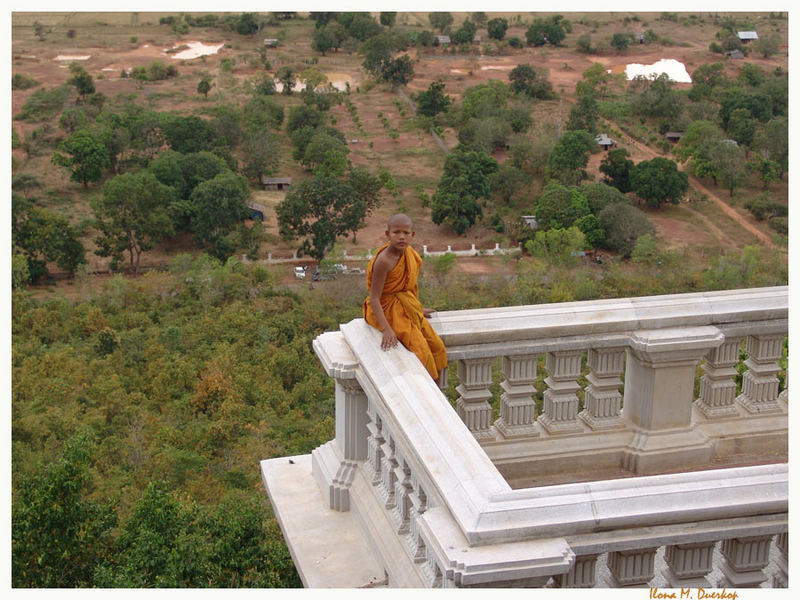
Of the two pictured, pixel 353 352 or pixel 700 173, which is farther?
pixel 700 173

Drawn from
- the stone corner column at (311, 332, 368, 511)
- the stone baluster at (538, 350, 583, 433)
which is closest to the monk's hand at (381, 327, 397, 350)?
the stone corner column at (311, 332, 368, 511)

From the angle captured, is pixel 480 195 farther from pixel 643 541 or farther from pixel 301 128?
pixel 643 541

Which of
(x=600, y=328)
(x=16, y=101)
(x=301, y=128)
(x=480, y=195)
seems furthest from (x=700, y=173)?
(x=600, y=328)

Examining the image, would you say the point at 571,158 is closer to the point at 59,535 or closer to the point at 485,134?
the point at 485,134

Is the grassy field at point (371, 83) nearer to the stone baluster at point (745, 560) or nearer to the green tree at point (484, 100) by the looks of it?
the green tree at point (484, 100)

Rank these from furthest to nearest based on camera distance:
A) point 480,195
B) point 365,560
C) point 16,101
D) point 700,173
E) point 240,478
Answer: point 16,101 → point 700,173 → point 480,195 → point 240,478 → point 365,560

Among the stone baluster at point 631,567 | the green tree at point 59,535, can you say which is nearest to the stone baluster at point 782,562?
the stone baluster at point 631,567
